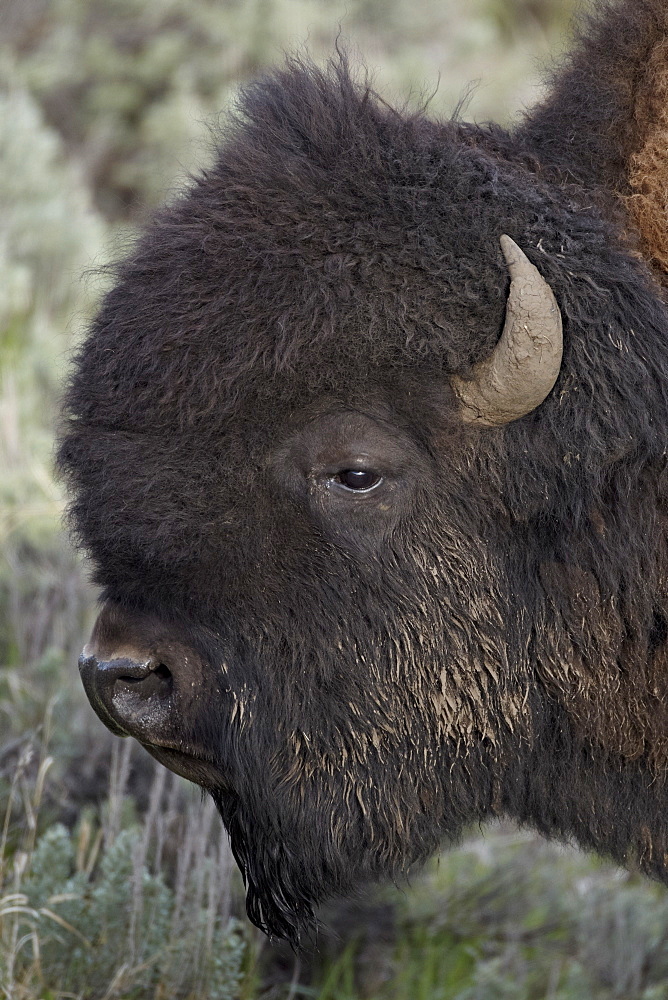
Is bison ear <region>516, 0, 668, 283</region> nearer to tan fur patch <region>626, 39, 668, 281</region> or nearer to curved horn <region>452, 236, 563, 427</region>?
tan fur patch <region>626, 39, 668, 281</region>

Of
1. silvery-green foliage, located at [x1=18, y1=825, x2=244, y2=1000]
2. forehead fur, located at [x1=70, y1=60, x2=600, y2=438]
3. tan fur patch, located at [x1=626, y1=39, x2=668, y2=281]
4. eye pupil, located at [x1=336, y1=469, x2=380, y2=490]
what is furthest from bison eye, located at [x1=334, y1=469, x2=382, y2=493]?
silvery-green foliage, located at [x1=18, y1=825, x2=244, y2=1000]

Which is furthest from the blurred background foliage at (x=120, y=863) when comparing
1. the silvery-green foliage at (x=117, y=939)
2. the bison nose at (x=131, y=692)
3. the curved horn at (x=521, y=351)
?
the curved horn at (x=521, y=351)

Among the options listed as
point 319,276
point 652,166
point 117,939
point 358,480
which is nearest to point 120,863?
point 117,939

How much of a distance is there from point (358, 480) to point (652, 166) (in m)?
1.07

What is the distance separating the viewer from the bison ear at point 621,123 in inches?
107

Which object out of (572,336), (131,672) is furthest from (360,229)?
(131,672)

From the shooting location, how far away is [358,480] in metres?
2.59

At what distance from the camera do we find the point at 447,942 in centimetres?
441

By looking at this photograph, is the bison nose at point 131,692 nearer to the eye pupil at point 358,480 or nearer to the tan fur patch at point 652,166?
the eye pupil at point 358,480

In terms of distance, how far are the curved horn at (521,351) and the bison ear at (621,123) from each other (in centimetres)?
38

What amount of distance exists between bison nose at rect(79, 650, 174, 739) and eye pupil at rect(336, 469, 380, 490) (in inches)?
23.3

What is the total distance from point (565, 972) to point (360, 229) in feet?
10.6

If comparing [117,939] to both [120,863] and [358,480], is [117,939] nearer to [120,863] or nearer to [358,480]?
[120,863]

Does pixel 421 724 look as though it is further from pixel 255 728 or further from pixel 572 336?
pixel 572 336
